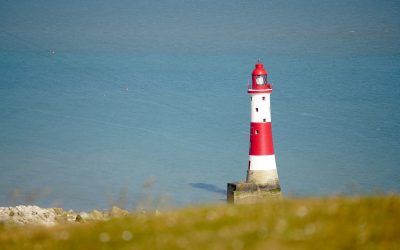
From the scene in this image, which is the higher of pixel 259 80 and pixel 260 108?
pixel 259 80

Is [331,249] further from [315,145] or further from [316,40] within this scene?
[316,40]

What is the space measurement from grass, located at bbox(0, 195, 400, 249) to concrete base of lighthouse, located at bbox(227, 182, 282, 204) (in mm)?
23391

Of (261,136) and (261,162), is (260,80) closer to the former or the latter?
(261,136)

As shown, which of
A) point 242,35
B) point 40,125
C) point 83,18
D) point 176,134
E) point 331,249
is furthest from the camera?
point 83,18

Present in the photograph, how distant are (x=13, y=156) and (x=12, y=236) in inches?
1799

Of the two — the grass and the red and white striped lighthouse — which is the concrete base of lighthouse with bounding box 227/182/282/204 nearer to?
the red and white striped lighthouse

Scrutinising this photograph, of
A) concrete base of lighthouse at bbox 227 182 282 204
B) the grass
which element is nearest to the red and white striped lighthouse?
concrete base of lighthouse at bbox 227 182 282 204

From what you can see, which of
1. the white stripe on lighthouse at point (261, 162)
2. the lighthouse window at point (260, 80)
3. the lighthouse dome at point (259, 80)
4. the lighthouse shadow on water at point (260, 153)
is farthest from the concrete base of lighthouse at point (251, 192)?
the lighthouse window at point (260, 80)

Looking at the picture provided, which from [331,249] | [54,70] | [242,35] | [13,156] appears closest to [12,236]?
[331,249]

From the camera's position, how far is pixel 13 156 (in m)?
57.3

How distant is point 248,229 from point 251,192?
25.6 m

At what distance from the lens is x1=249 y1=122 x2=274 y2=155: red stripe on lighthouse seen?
3531 centimetres

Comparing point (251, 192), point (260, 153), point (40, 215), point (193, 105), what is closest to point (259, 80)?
point (260, 153)

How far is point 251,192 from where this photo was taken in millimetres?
36781
